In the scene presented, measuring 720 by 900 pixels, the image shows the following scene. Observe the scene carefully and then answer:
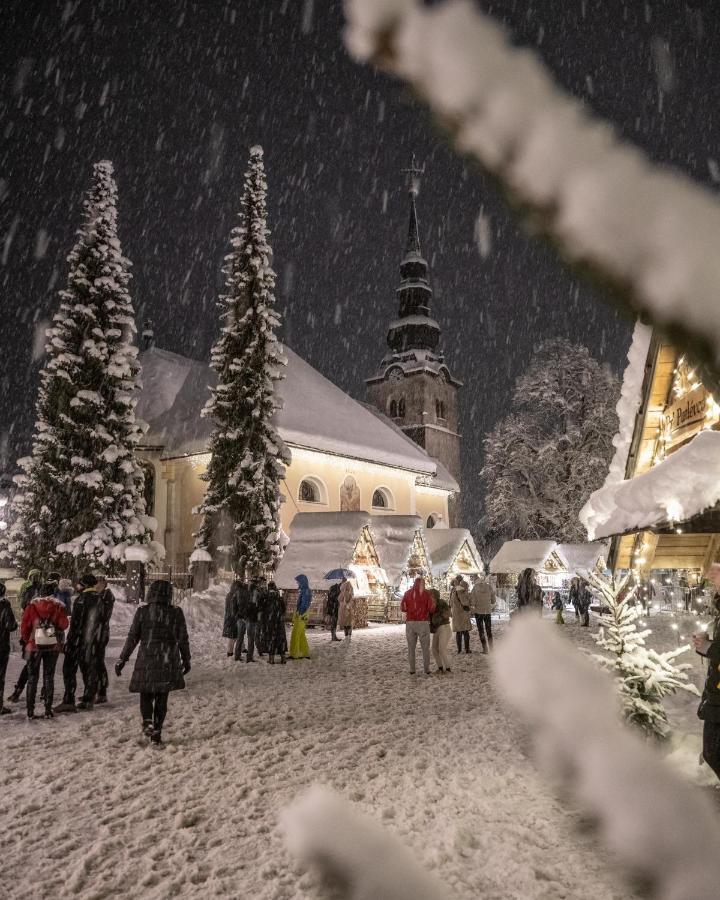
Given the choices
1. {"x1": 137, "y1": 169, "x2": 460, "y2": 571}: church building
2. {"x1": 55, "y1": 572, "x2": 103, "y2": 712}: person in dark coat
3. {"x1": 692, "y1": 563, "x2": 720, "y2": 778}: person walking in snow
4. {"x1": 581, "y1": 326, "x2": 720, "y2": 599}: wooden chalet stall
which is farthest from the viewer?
{"x1": 137, "y1": 169, "x2": 460, "y2": 571}: church building

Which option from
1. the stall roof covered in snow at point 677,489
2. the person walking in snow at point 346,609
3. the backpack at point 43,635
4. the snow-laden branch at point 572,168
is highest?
the stall roof covered in snow at point 677,489

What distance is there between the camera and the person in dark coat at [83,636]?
31.0 ft

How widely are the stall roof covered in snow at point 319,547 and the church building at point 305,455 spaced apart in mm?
2771

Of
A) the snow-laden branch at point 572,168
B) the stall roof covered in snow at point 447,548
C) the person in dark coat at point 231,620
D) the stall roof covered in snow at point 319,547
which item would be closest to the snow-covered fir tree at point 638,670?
the snow-laden branch at point 572,168

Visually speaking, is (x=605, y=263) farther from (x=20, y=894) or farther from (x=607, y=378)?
(x=607, y=378)

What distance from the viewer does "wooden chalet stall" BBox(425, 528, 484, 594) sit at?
30.2 meters

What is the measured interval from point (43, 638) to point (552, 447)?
3109 cm

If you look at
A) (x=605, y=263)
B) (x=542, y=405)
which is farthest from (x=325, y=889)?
(x=542, y=405)

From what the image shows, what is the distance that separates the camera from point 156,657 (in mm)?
7812

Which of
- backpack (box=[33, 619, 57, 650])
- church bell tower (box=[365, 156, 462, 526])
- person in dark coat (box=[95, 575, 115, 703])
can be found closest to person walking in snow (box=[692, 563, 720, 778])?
person in dark coat (box=[95, 575, 115, 703])

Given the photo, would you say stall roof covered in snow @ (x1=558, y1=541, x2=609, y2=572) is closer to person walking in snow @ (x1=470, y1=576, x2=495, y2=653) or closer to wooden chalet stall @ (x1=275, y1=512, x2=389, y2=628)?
wooden chalet stall @ (x1=275, y1=512, x2=389, y2=628)

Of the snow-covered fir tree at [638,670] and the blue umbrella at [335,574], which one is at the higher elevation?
the blue umbrella at [335,574]

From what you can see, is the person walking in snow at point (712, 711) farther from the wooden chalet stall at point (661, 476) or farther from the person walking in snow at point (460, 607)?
the person walking in snow at point (460, 607)

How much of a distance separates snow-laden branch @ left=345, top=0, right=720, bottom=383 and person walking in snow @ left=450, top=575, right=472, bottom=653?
1483 centimetres
